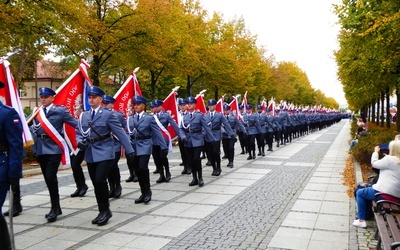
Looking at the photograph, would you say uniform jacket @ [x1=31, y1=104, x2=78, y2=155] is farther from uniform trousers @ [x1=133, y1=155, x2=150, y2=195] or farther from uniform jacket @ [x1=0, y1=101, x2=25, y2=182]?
uniform jacket @ [x1=0, y1=101, x2=25, y2=182]

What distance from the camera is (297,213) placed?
7547mm

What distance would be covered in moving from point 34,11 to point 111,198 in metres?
8.02

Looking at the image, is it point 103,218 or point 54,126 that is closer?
point 103,218

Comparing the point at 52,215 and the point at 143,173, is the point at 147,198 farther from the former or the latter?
the point at 52,215

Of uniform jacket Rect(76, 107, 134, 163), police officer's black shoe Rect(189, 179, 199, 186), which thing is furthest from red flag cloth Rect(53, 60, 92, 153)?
police officer's black shoe Rect(189, 179, 199, 186)

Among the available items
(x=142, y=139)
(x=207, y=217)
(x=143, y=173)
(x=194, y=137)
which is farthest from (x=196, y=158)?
(x=207, y=217)

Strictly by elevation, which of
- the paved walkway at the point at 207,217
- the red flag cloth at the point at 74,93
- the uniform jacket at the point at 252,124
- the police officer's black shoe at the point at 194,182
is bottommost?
the paved walkway at the point at 207,217

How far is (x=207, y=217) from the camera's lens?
285 inches

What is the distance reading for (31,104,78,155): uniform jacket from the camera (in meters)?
7.16

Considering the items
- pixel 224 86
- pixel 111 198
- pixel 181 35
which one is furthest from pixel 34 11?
pixel 224 86

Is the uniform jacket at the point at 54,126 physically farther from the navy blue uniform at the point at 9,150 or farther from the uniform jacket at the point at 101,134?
the navy blue uniform at the point at 9,150

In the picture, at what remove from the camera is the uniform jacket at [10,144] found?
4520mm

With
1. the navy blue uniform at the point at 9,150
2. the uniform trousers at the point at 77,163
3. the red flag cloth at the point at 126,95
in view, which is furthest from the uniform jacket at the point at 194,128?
the navy blue uniform at the point at 9,150

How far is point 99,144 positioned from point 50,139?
1.03 metres
